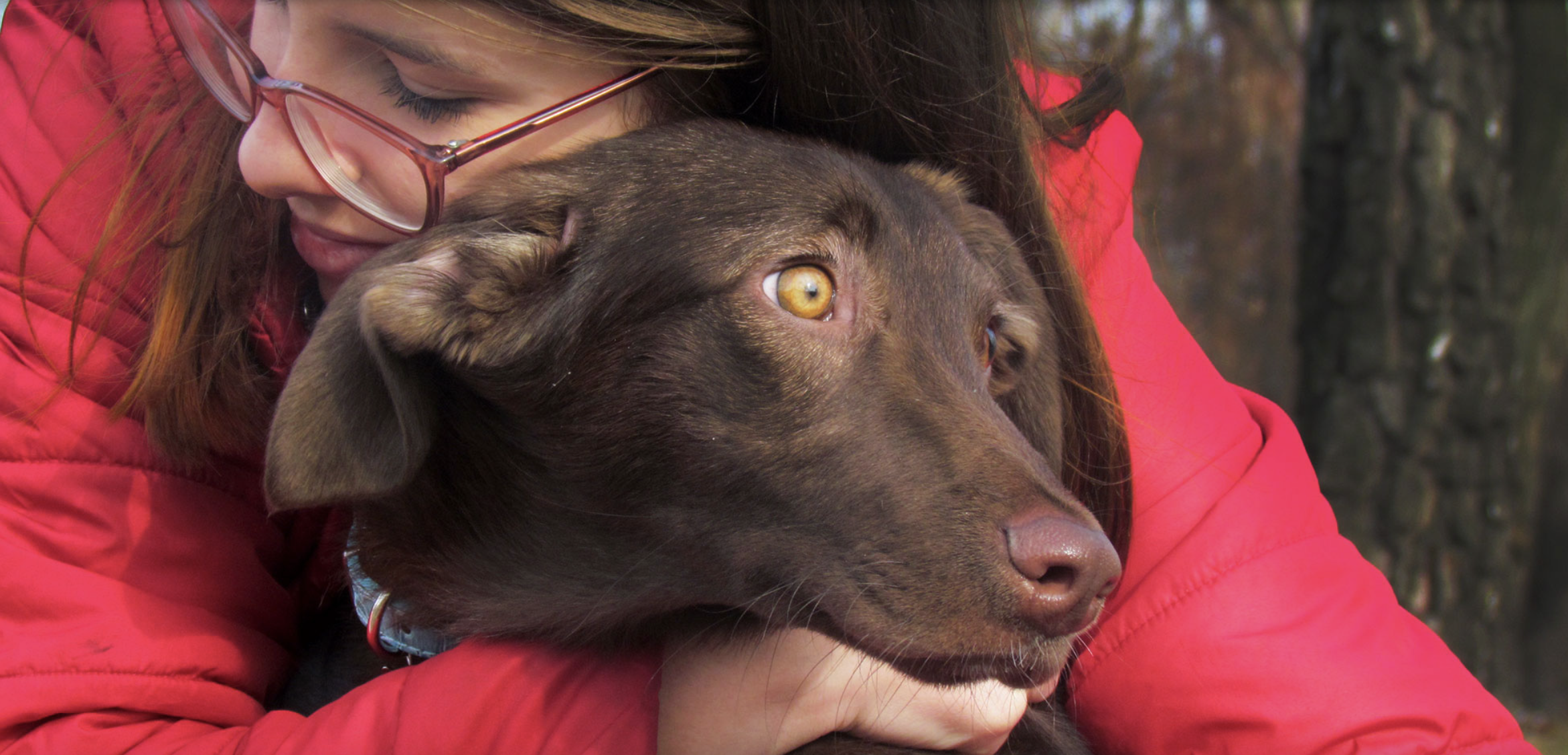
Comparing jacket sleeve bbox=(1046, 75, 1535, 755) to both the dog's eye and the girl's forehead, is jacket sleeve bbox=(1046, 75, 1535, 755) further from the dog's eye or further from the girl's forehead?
the girl's forehead

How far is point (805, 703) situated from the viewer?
2.01 m

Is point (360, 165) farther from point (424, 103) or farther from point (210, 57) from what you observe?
point (210, 57)

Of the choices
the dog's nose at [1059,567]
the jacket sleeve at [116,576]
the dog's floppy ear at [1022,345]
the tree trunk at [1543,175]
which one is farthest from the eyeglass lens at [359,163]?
the tree trunk at [1543,175]

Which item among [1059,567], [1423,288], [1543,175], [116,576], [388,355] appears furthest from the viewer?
[1543,175]

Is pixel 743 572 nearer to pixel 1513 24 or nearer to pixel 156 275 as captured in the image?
pixel 156 275

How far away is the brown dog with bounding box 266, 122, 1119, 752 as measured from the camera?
1.68 m

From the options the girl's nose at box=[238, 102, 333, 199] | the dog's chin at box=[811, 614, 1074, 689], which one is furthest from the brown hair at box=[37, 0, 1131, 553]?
the dog's chin at box=[811, 614, 1074, 689]

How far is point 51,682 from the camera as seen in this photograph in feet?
6.38

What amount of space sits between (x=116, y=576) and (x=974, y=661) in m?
1.57

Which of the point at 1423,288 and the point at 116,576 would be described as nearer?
the point at 116,576

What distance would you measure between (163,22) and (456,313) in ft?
3.98

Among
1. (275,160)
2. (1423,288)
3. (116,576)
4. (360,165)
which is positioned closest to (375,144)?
(360,165)

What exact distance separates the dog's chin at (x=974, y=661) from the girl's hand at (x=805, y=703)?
0.25 meters

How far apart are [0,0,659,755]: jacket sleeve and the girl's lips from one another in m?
0.32
